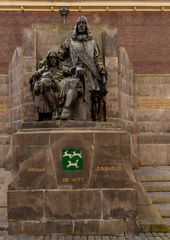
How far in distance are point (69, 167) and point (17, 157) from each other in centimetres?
107

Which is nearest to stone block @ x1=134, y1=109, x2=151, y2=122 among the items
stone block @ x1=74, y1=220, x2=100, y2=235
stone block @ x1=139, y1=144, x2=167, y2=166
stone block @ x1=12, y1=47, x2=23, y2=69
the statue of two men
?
stone block @ x1=139, y1=144, x2=167, y2=166

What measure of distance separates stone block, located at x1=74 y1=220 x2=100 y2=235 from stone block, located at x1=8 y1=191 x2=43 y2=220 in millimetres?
736

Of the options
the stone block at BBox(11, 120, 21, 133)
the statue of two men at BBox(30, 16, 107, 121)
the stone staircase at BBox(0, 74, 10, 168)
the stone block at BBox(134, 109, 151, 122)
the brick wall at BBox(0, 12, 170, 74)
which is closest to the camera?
the statue of two men at BBox(30, 16, 107, 121)

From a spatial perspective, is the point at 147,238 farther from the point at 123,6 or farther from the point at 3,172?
the point at 123,6

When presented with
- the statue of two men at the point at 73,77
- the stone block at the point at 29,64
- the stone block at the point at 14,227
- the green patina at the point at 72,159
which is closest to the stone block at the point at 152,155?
the statue of two men at the point at 73,77

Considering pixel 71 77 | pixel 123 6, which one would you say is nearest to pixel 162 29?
pixel 123 6

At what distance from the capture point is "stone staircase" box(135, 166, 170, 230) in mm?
7941

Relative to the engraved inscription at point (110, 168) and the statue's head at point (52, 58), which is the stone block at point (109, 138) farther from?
the statue's head at point (52, 58)

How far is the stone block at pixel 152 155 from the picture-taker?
42.4 ft

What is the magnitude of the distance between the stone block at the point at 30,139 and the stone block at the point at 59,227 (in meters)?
1.56

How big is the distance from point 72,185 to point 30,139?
1253 millimetres

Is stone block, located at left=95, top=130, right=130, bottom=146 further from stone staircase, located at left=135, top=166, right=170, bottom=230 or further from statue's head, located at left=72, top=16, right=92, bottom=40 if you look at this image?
statue's head, located at left=72, top=16, right=92, bottom=40

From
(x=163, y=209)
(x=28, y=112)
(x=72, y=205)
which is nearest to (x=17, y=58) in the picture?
(x=28, y=112)

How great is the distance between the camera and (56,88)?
29.0ft
